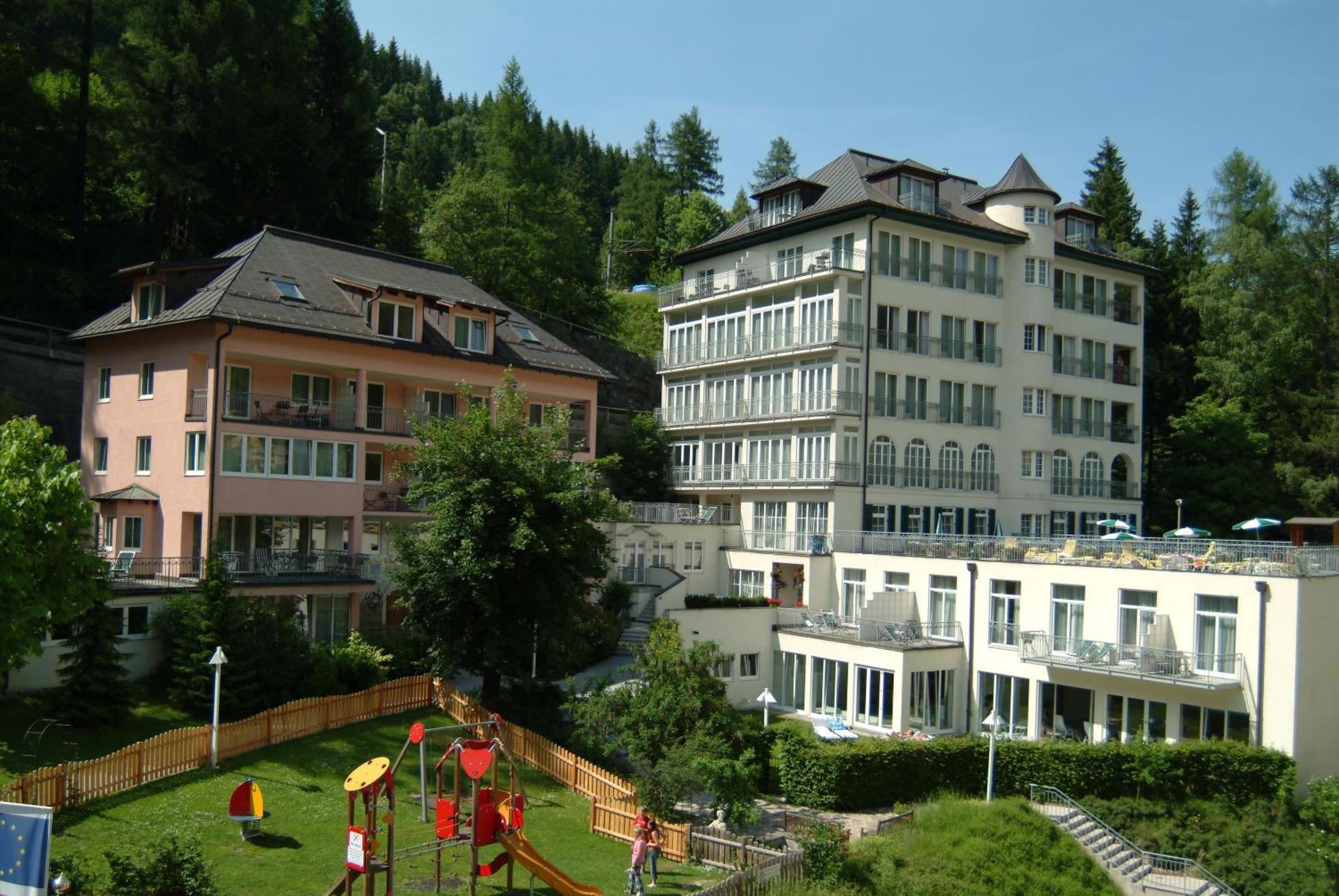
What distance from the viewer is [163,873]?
52.4 ft

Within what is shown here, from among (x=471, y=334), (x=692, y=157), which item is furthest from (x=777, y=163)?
(x=471, y=334)

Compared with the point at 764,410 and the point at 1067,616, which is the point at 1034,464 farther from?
the point at 1067,616

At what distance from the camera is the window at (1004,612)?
34.3 meters

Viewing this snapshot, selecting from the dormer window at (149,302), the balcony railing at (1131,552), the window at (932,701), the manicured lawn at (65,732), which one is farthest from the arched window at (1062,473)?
the manicured lawn at (65,732)

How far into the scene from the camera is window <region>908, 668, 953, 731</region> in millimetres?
34125

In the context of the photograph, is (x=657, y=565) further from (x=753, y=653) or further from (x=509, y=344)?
(x=509, y=344)

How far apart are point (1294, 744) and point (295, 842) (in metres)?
23.4

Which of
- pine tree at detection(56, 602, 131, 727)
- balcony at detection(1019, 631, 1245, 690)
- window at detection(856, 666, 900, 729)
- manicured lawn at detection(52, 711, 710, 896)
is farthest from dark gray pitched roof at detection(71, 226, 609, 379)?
balcony at detection(1019, 631, 1245, 690)

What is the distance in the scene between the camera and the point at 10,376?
41.8 m

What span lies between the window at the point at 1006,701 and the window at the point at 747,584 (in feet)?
36.4

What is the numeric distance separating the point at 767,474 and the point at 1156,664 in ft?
66.0

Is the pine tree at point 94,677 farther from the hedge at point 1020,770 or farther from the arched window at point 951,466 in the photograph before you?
the arched window at point 951,466

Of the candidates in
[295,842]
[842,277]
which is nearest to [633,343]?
[842,277]

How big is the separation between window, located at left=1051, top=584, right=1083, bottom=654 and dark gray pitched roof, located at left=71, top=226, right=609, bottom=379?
19150 millimetres
